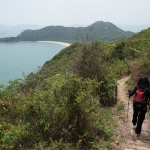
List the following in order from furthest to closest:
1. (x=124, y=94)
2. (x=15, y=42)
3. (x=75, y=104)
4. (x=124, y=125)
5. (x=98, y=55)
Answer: (x=15, y=42) < (x=124, y=94) < (x=98, y=55) < (x=124, y=125) < (x=75, y=104)

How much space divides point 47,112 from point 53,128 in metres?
0.38

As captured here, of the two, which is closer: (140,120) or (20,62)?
(140,120)

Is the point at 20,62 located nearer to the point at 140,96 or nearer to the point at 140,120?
the point at 140,120

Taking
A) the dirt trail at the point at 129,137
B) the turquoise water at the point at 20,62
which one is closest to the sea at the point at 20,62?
the turquoise water at the point at 20,62

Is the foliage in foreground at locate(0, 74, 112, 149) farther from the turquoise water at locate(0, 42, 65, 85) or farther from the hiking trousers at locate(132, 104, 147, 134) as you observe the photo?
the turquoise water at locate(0, 42, 65, 85)

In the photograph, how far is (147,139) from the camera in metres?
4.58

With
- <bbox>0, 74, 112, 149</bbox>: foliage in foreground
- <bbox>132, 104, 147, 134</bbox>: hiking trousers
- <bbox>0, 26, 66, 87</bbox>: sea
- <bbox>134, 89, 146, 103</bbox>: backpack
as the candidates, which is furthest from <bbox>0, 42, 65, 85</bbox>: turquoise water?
<bbox>134, 89, 146, 103</bbox>: backpack

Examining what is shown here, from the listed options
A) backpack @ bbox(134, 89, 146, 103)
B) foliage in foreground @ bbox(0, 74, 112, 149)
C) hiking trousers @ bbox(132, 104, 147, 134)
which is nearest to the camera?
foliage in foreground @ bbox(0, 74, 112, 149)

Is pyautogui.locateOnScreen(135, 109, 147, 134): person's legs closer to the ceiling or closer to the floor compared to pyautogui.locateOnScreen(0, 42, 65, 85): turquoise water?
closer to the ceiling

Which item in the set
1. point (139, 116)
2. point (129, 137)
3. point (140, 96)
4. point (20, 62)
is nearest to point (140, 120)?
point (139, 116)

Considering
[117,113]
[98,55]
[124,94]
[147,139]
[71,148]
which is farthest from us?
[124,94]

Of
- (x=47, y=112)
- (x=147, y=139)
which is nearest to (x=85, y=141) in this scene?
(x=47, y=112)

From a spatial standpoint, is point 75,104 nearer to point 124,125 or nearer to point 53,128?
point 53,128

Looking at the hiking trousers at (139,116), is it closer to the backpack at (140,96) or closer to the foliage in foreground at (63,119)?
the backpack at (140,96)
